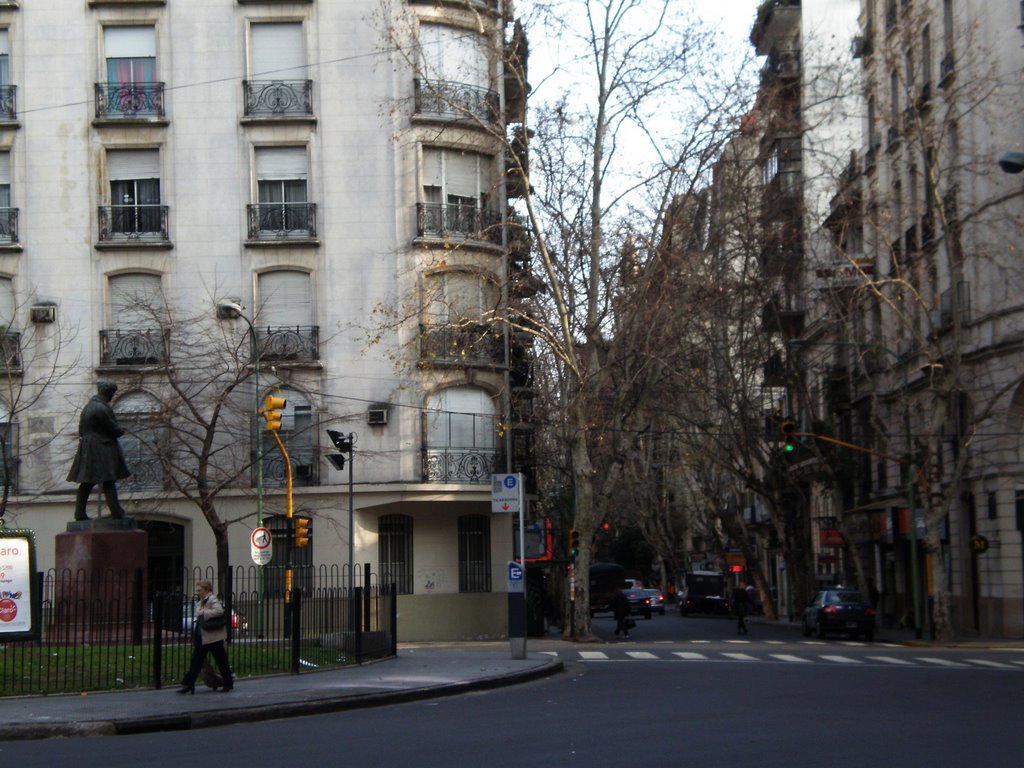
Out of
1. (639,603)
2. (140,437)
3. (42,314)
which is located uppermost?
(42,314)

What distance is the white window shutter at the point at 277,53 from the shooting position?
42.3 meters

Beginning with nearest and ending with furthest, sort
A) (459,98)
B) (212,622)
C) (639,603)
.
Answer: (212,622) < (459,98) < (639,603)

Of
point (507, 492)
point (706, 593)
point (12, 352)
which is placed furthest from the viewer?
point (706, 593)

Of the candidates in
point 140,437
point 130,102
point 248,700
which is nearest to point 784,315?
point 130,102

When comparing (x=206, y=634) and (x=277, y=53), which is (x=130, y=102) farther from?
(x=206, y=634)

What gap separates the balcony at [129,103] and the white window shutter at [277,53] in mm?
2801

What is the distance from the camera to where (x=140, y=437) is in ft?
130

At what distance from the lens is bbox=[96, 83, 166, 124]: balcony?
41750mm

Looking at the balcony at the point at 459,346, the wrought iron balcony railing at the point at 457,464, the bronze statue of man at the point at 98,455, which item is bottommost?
the bronze statue of man at the point at 98,455

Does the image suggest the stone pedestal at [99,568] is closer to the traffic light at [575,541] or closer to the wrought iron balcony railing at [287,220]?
the wrought iron balcony railing at [287,220]

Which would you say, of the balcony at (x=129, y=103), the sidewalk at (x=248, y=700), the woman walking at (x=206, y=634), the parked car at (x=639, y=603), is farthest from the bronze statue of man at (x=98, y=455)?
the parked car at (x=639, y=603)

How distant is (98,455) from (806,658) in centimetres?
1460

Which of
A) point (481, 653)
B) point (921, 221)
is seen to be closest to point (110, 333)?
point (481, 653)

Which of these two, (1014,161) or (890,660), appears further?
(890,660)
